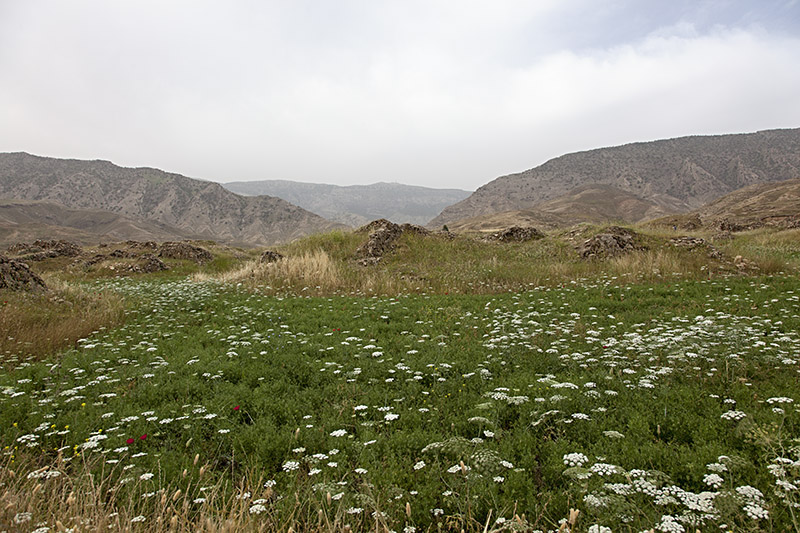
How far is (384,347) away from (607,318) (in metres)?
5.12

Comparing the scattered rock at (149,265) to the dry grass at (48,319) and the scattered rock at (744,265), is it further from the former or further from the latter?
the scattered rock at (744,265)

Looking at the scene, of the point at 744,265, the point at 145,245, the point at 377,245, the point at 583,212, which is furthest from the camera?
the point at 583,212

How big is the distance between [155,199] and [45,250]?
4812 inches

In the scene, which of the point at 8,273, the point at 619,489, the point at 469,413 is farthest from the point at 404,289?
the point at 8,273

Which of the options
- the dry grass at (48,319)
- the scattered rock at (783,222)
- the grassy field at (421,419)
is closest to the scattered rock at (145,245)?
the dry grass at (48,319)

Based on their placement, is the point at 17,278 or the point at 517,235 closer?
the point at 17,278

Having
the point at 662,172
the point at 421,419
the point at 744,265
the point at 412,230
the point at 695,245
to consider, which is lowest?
the point at 421,419

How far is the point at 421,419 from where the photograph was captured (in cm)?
459

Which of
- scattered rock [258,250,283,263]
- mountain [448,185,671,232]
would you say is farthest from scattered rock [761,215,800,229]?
scattered rock [258,250,283,263]

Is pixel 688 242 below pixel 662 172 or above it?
below

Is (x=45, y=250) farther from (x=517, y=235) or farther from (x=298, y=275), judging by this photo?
(x=517, y=235)

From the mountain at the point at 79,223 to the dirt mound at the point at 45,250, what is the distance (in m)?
64.2

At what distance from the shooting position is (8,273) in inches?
464

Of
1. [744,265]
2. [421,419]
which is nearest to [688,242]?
[744,265]
